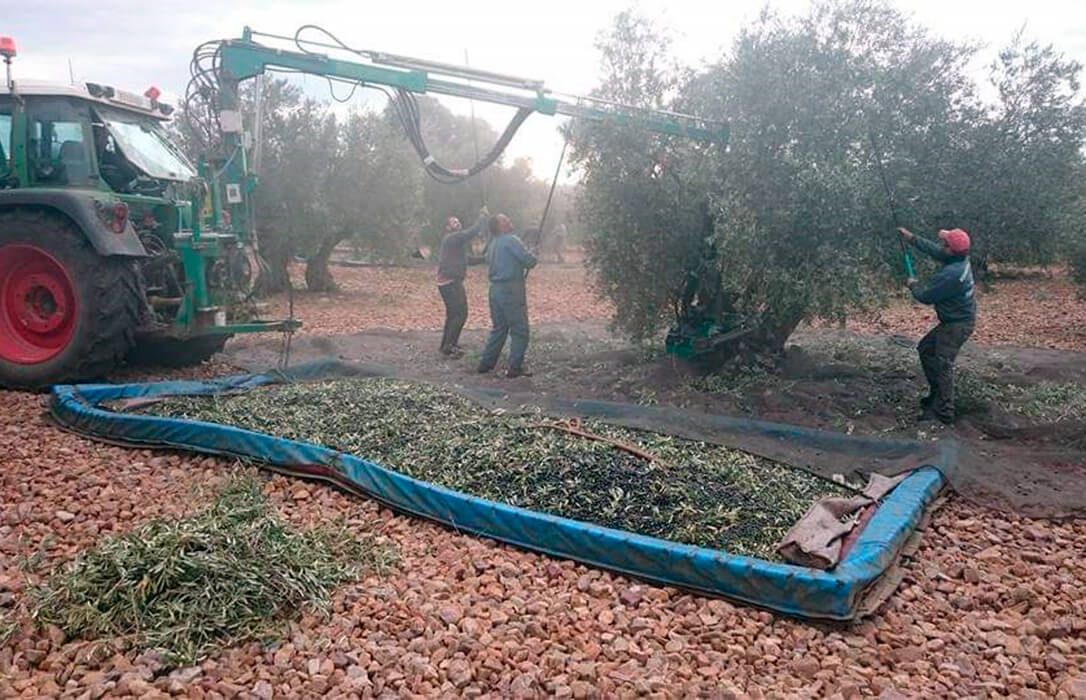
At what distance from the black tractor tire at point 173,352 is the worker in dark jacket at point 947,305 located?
6160 millimetres

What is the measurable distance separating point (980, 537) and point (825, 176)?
2.95 meters

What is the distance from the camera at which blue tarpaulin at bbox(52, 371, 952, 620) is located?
11.7 ft

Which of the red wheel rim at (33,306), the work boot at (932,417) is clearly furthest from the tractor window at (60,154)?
the work boot at (932,417)

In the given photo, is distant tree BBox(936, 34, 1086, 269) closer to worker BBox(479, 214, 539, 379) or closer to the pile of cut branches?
worker BBox(479, 214, 539, 379)

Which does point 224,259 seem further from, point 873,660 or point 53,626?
point 873,660

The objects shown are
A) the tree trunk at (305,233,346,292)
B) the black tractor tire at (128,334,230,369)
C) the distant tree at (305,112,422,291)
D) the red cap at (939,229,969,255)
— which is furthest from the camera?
the tree trunk at (305,233,346,292)

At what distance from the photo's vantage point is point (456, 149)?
23984 mm

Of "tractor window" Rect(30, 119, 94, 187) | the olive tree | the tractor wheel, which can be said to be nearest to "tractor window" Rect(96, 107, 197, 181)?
"tractor window" Rect(30, 119, 94, 187)

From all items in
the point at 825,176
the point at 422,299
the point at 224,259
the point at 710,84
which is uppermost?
the point at 710,84

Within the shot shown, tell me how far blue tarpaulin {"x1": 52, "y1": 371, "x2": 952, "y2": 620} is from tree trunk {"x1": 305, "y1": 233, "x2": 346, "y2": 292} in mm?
9059

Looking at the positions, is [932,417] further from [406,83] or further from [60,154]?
[60,154]

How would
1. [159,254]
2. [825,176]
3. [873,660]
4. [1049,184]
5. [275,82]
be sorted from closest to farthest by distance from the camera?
1. [873,660]
2. [825,176]
3. [1049,184]
4. [159,254]
5. [275,82]

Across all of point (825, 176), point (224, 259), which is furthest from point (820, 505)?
point (224, 259)

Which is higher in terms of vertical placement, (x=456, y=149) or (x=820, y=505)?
(x=456, y=149)
